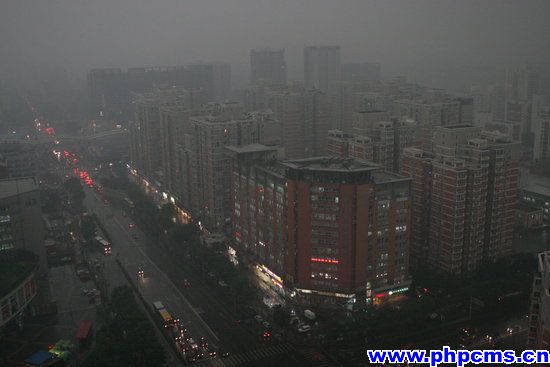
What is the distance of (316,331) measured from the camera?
1128 centimetres

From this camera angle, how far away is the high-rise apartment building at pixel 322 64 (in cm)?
3500

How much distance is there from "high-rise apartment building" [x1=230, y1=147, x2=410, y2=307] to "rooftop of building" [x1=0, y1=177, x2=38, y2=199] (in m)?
5.88

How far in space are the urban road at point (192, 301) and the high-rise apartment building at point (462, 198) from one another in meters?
4.84

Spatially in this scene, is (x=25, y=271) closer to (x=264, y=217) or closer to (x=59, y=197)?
(x=264, y=217)

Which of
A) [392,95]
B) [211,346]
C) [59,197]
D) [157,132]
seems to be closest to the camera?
[211,346]

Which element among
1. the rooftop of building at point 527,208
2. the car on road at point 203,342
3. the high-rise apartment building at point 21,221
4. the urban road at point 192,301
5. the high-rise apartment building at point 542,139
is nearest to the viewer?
the urban road at point 192,301

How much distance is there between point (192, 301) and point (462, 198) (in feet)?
21.1

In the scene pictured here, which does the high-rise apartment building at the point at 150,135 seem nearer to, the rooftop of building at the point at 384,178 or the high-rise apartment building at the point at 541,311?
the rooftop of building at the point at 384,178

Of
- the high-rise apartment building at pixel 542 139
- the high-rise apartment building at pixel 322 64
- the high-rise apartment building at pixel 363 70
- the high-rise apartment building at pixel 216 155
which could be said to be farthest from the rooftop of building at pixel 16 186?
the high-rise apartment building at pixel 363 70

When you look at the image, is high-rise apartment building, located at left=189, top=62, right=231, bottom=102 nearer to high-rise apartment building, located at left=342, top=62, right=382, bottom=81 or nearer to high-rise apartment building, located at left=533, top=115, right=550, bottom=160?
high-rise apartment building, located at left=342, top=62, right=382, bottom=81

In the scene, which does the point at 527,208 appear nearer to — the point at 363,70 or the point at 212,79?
the point at 363,70

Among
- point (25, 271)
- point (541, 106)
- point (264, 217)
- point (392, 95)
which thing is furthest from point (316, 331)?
point (541, 106)

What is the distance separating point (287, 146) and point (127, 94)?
18256 mm

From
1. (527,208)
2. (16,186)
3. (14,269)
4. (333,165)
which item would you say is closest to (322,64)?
(527,208)
